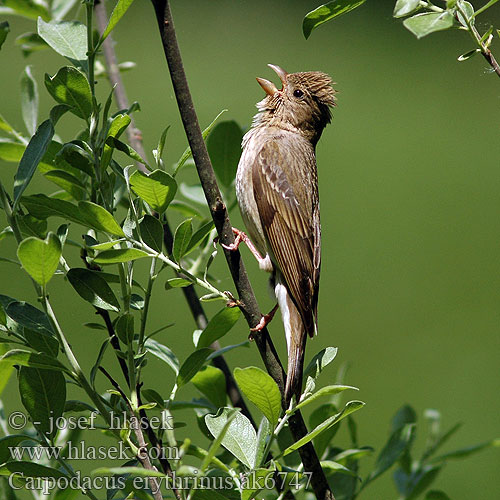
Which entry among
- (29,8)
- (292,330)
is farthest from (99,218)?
(292,330)

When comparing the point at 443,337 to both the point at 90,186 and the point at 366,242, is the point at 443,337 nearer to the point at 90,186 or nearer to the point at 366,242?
the point at 366,242

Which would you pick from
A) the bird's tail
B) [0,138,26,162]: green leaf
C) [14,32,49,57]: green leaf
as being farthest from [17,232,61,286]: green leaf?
[14,32,49,57]: green leaf

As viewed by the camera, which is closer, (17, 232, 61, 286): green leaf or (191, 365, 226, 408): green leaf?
(17, 232, 61, 286): green leaf

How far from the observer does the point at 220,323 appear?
4.26 feet

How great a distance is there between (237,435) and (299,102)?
200 centimetres

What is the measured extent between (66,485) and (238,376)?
1.05 feet

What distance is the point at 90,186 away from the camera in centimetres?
135

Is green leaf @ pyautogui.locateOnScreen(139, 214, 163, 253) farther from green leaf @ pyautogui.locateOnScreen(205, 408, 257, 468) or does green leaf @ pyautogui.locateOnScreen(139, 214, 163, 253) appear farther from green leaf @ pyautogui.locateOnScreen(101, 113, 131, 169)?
green leaf @ pyautogui.locateOnScreen(205, 408, 257, 468)

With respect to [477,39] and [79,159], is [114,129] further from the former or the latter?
[477,39]

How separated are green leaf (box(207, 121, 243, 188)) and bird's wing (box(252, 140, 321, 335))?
1.81 feet

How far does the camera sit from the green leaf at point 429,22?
105cm

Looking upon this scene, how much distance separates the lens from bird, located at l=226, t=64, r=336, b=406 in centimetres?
226

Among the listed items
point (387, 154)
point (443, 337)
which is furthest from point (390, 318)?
point (387, 154)

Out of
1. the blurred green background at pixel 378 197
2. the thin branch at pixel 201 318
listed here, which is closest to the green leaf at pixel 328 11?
the thin branch at pixel 201 318
